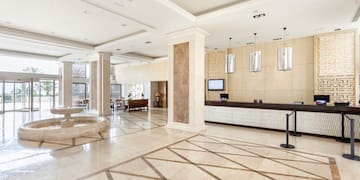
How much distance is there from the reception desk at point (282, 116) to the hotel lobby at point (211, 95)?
0.03 m

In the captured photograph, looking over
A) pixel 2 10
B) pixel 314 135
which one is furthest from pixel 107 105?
pixel 314 135

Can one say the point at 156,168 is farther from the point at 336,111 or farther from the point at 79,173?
the point at 336,111

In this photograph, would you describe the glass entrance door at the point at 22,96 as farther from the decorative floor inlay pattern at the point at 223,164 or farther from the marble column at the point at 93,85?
the decorative floor inlay pattern at the point at 223,164

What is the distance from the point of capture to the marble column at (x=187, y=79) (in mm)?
6359

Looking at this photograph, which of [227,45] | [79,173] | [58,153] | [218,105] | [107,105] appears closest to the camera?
[79,173]

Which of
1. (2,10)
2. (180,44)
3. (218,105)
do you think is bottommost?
(218,105)

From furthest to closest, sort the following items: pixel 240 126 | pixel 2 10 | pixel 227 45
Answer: pixel 227 45 < pixel 240 126 < pixel 2 10

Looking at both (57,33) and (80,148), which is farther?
(57,33)

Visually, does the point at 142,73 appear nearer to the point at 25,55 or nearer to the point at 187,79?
the point at 25,55

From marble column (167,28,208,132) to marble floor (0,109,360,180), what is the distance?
36.3 inches

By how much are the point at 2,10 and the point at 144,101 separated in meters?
8.71

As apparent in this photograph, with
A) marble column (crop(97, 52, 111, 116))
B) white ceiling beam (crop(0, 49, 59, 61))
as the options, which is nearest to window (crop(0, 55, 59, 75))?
white ceiling beam (crop(0, 49, 59, 61))

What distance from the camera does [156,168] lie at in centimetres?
341

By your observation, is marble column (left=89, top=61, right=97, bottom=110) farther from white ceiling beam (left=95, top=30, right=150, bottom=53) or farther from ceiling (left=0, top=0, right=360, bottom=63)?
ceiling (left=0, top=0, right=360, bottom=63)
